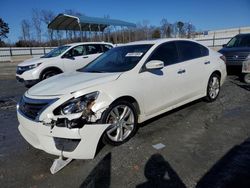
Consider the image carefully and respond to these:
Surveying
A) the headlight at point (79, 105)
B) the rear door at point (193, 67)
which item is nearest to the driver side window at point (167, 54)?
the rear door at point (193, 67)

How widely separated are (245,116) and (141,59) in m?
2.55

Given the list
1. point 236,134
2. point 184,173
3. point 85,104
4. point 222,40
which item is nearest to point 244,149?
point 236,134

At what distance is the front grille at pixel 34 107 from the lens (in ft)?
11.1

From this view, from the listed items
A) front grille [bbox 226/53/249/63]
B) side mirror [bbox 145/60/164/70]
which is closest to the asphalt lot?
side mirror [bbox 145/60/164/70]

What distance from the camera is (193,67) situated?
17.4ft

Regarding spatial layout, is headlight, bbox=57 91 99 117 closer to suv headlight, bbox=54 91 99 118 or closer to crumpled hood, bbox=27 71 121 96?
suv headlight, bbox=54 91 99 118

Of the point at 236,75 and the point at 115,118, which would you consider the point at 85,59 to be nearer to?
the point at 236,75

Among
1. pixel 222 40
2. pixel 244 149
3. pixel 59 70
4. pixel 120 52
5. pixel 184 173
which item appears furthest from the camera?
pixel 222 40

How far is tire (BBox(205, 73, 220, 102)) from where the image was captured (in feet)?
19.5

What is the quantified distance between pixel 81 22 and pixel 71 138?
68.7 ft

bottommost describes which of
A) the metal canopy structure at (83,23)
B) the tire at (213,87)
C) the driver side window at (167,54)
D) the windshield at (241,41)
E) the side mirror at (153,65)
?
the tire at (213,87)

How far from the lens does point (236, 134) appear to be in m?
4.23

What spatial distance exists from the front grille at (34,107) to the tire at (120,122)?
0.81 metres

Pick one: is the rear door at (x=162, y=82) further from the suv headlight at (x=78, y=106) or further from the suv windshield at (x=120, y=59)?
the suv headlight at (x=78, y=106)
